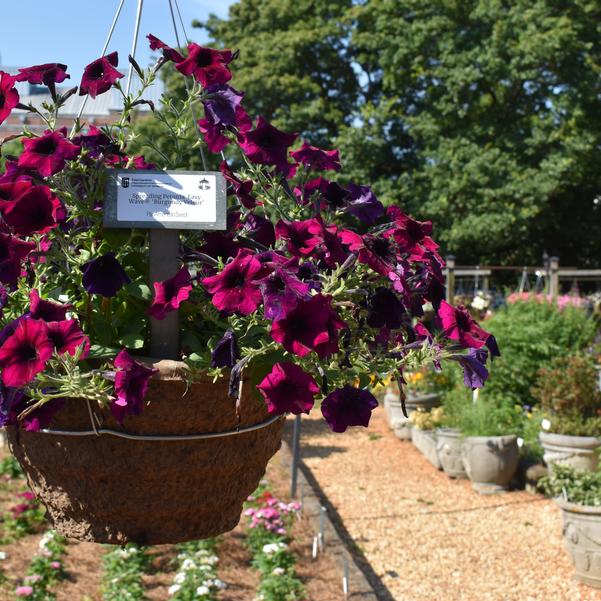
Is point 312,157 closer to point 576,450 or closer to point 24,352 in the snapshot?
point 24,352

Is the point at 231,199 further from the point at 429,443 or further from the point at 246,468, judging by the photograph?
the point at 429,443

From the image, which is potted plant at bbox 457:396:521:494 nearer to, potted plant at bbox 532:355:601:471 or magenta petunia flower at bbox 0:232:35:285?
potted plant at bbox 532:355:601:471

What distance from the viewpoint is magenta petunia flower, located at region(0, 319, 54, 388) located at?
3.41 ft

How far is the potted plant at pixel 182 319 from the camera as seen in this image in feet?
3.66

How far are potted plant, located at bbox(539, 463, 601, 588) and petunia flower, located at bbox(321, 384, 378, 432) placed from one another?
4.48 metres

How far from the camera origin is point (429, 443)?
26.5 ft

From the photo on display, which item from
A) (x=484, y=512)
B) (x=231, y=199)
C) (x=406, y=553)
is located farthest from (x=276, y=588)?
(x=231, y=199)

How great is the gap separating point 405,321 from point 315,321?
0.39m

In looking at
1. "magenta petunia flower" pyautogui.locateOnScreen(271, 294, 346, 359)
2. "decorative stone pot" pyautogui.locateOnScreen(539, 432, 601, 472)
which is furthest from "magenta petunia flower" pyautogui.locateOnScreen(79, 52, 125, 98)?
"decorative stone pot" pyautogui.locateOnScreen(539, 432, 601, 472)

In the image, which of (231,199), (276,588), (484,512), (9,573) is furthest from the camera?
(484,512)

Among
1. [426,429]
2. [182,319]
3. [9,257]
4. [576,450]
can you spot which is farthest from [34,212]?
[426,429]

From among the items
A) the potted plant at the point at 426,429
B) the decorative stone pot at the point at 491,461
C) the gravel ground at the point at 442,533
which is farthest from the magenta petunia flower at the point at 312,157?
the potted plant at the point at 426,429

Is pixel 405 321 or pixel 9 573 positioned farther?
pixel 9 573

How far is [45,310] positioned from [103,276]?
0.33 ft
